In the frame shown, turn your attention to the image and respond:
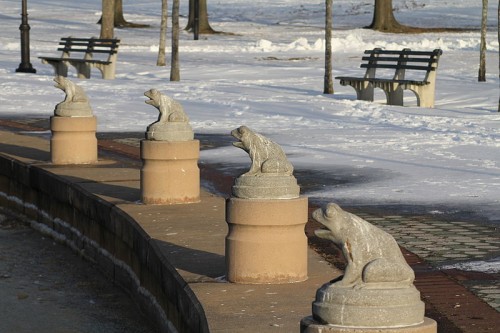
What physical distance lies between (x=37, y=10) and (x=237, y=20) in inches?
424

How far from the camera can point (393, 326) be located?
510 cm

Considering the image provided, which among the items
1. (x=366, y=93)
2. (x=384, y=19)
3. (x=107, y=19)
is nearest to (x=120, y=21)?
(x=384, y=19)

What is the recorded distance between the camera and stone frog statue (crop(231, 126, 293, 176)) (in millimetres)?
7805

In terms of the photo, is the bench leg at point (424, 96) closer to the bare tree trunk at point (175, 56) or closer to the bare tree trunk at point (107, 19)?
the bare tree trunk at point (175, 56)

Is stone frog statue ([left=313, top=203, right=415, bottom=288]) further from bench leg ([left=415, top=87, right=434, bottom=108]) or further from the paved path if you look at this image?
bench leg ([left=415, top=87, right=434, bottom=108])

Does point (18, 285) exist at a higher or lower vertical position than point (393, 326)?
lower

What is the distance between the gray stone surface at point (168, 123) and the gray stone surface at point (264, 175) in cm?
278

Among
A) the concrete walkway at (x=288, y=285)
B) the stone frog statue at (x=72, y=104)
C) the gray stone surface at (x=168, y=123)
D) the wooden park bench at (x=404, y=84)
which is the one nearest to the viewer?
the concrete walkway at (x=288, y=285)

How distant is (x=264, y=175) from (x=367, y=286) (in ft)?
8.71

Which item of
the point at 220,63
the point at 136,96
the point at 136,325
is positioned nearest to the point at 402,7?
the point at 220,63

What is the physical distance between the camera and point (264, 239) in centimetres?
776

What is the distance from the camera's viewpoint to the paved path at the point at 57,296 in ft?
31.2

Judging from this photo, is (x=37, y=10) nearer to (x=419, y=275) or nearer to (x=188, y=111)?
(x=188, y=111)

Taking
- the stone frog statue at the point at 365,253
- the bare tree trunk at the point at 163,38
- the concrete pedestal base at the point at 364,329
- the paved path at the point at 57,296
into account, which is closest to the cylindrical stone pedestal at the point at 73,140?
the paved path at the point at 57,296
